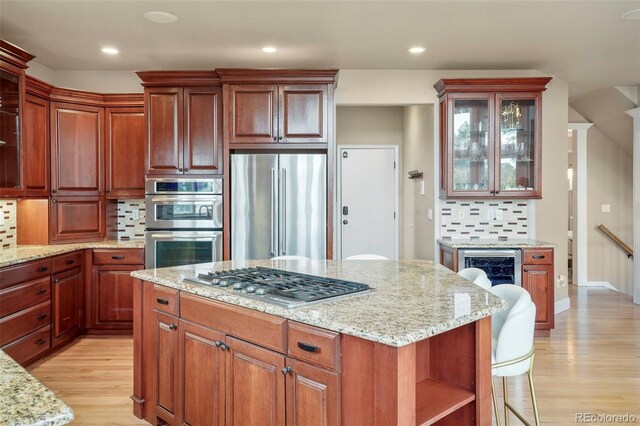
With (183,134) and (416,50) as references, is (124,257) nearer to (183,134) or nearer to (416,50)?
(183,134)

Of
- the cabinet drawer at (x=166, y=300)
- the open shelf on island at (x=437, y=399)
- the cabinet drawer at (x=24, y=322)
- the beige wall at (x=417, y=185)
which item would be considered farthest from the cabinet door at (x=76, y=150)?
the open shelf on island at (x=437, y=399)

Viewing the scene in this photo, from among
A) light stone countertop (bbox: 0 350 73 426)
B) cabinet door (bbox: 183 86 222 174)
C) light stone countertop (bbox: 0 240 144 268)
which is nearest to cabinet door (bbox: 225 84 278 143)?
cabinet door (bbox: 183 86 222 174)

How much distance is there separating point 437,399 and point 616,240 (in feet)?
20.8

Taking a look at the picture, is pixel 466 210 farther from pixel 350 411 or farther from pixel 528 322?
→ pixel 350 411

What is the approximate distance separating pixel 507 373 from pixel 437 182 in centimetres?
305

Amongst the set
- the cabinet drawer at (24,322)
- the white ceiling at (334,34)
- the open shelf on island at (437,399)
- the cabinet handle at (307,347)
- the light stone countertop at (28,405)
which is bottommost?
the cabinet drawer at (24,322)

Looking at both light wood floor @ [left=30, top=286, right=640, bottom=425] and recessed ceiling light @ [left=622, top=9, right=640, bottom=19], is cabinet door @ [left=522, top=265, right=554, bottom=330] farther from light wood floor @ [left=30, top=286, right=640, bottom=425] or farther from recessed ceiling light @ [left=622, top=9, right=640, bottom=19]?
recessed ceiling light @ [left=622, top=9, right=640, bottom=19]

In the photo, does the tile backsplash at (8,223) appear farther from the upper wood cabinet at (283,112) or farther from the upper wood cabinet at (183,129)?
the upper wood cabinet at (283,112)

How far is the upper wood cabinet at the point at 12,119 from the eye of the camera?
132 inches

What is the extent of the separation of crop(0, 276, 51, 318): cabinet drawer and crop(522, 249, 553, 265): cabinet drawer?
417 centimetres

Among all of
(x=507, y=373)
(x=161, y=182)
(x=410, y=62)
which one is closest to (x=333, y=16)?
(x=410, y=62)

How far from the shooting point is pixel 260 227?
4035 mm

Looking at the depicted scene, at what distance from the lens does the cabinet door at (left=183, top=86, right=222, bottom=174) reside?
4.14 m

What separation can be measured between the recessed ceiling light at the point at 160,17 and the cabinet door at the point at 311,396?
2.75 meters
